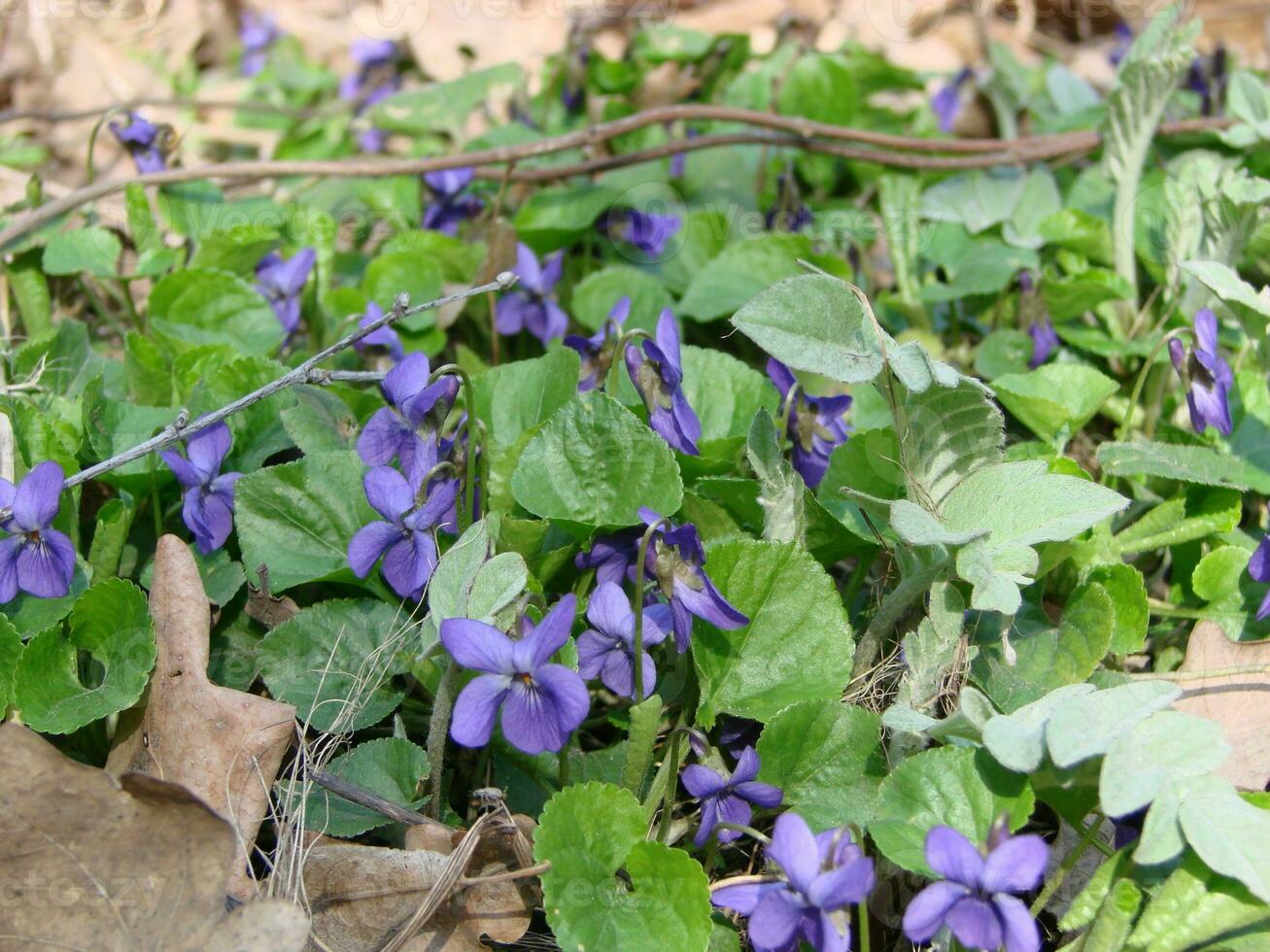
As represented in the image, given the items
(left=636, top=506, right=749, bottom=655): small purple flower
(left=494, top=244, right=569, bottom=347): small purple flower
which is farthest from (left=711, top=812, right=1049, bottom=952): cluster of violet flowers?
(left=494, top=244, right=569, bottom=347): small purple flower

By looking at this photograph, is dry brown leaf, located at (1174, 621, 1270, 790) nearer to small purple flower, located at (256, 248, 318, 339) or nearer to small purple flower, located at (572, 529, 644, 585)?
small purple flower, located at (572, 529, 644, 585)

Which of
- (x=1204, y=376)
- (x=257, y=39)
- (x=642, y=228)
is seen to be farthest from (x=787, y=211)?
(x=257, y=39)

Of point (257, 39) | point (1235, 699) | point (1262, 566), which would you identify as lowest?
point (1235, 699)

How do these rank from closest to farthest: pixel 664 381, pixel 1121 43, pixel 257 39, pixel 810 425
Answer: pixel 664 381 → pixel 810 425 → pixel 1121 43 → pixel 257 39

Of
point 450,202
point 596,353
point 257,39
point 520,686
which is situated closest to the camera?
point 520,686

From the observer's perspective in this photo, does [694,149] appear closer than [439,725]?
No

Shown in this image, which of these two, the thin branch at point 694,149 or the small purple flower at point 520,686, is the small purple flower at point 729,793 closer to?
the small purple flower at point 520,686

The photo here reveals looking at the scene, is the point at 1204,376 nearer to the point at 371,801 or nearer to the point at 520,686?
the point at 520,686

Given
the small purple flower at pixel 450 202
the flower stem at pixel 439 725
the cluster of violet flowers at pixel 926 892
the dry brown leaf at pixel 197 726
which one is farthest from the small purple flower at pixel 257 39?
the cluster of violet flowers at pixel 926 892
